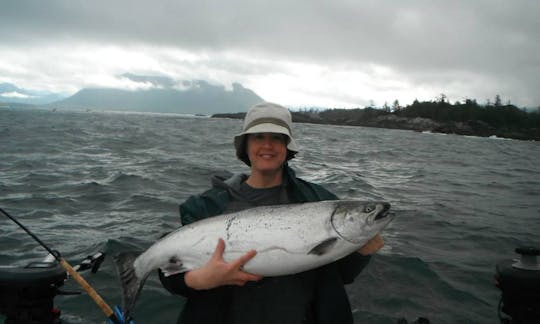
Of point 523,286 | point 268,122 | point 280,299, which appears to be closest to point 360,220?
point 280,299

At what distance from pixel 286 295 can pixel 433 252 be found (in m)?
5.71

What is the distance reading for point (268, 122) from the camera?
10.6ft

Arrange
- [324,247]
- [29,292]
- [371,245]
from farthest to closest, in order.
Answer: [29,292] → [371,245] → [324,247]

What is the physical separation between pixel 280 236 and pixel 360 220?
26.1 inches

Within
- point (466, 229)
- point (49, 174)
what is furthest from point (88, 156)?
point (466, 229)

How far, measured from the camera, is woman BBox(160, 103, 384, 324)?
2902 mm

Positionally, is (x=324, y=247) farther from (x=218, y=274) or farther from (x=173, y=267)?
(x=173, y=267)

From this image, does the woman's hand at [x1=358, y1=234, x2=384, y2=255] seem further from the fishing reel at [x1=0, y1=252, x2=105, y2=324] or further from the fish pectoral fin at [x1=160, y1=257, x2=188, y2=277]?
the fishing reel at [x1=0, y1=252, x2=105, y2=324]

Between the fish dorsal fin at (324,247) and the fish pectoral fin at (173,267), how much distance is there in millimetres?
1049

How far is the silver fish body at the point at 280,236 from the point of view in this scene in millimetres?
2961

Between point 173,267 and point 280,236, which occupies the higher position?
point 280,236

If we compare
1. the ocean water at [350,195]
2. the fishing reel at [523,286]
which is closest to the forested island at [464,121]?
the ocean water at [350,195]

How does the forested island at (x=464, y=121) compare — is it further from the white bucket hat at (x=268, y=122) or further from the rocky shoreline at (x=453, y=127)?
the white bucket hat at (x=268, y=122)

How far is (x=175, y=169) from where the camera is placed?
16203mm
